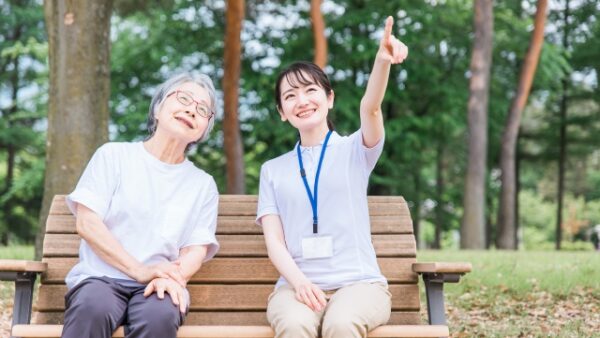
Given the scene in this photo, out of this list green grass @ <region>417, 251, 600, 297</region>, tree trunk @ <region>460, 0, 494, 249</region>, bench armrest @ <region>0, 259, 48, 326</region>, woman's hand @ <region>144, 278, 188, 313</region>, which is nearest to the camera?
woman's hand @ <region>144, 278, 188, 313</region>

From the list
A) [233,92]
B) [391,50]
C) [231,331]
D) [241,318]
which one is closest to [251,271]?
[241,318]

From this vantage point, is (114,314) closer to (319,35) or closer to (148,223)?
(148,223)

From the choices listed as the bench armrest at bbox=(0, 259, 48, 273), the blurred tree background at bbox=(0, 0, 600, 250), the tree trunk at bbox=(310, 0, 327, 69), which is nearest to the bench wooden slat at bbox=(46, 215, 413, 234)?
the bench armrest at bbox=(0, 259, 48, 273)

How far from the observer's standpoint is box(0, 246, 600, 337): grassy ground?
564cm

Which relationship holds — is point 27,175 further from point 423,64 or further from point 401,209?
point 401,209

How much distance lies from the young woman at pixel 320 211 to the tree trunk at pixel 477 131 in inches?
473

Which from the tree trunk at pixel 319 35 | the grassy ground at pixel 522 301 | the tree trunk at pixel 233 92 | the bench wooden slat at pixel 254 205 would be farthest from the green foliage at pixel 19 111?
the bench wooden slat at pixel 254 205

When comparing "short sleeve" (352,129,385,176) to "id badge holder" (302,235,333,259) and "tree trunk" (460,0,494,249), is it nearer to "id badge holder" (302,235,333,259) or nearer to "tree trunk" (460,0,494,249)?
"id badge holder" (302,235,333,259)

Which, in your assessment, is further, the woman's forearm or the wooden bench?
the wooden bench

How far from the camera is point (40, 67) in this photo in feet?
76.0

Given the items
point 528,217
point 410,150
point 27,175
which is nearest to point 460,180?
point 410,150

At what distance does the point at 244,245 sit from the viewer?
13.5 feet

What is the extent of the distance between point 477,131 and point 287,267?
12.8 metres

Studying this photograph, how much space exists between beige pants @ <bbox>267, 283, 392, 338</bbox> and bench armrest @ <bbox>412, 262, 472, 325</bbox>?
10.6 inches
